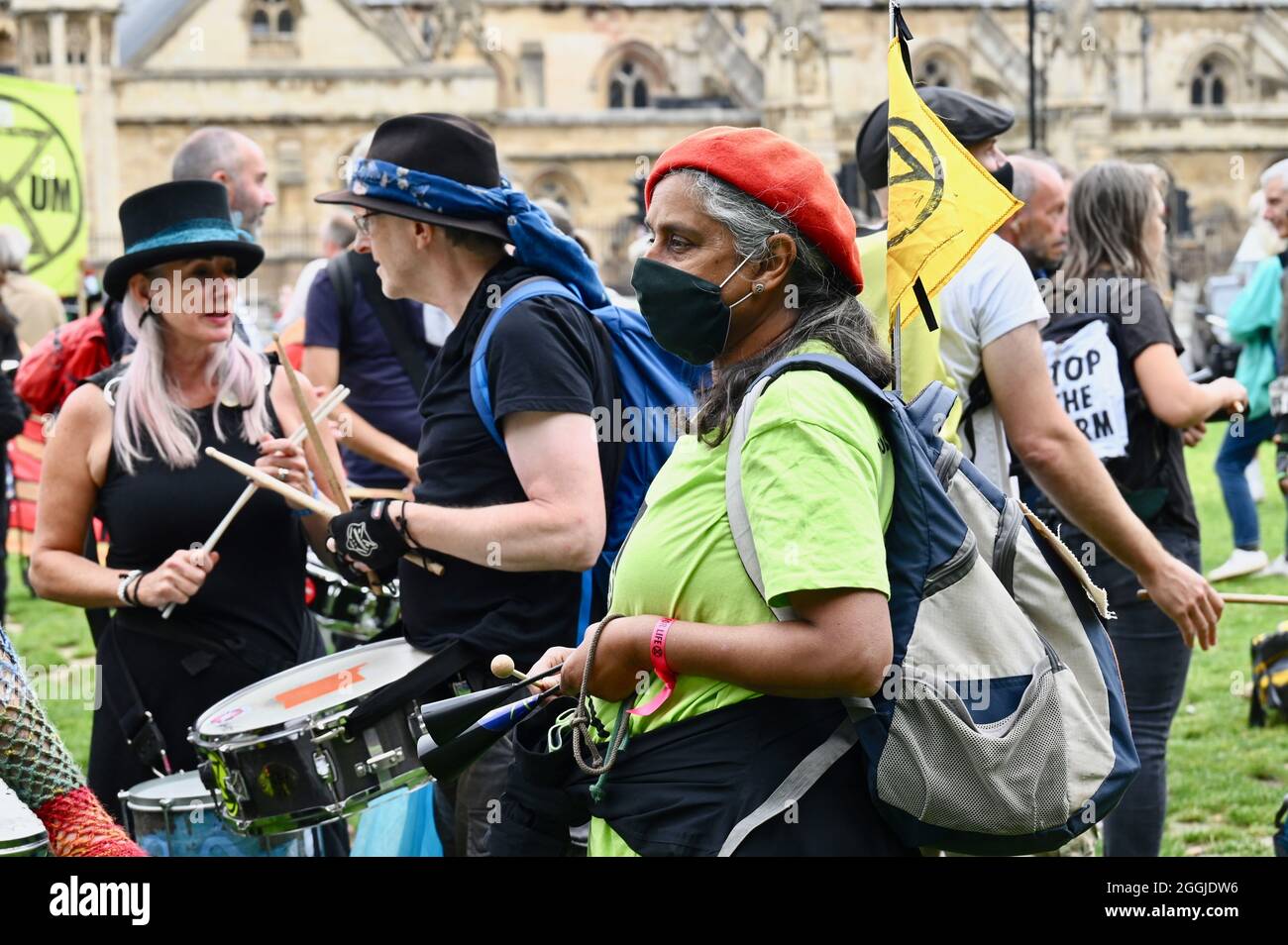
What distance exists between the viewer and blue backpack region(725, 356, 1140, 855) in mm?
2559

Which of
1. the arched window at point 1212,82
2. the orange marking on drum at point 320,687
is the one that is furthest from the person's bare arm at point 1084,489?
the arched window at point 1212,82

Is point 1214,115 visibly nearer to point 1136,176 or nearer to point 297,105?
point 297,105

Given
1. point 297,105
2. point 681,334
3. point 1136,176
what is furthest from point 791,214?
point 297,105

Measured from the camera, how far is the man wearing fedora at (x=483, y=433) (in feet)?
11.6

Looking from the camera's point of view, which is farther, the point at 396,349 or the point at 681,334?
the point at 396,349

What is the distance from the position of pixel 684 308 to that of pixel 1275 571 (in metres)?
9.42

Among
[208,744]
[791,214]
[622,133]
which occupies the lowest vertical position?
[208,744]

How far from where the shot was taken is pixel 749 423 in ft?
8.42

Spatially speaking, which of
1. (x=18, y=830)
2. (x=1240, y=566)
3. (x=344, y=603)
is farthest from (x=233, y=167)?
(x=1240, y=566)

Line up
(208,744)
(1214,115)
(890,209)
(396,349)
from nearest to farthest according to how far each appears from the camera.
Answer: (890,209) < (208,744) < (396,349) < (1214,115)

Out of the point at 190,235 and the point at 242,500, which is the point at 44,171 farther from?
the point at 242,500

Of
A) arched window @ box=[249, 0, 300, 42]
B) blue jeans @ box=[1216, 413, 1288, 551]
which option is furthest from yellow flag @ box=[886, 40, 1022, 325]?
arched window @ box=[249, 0, 300, 42]

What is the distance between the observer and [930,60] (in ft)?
194
